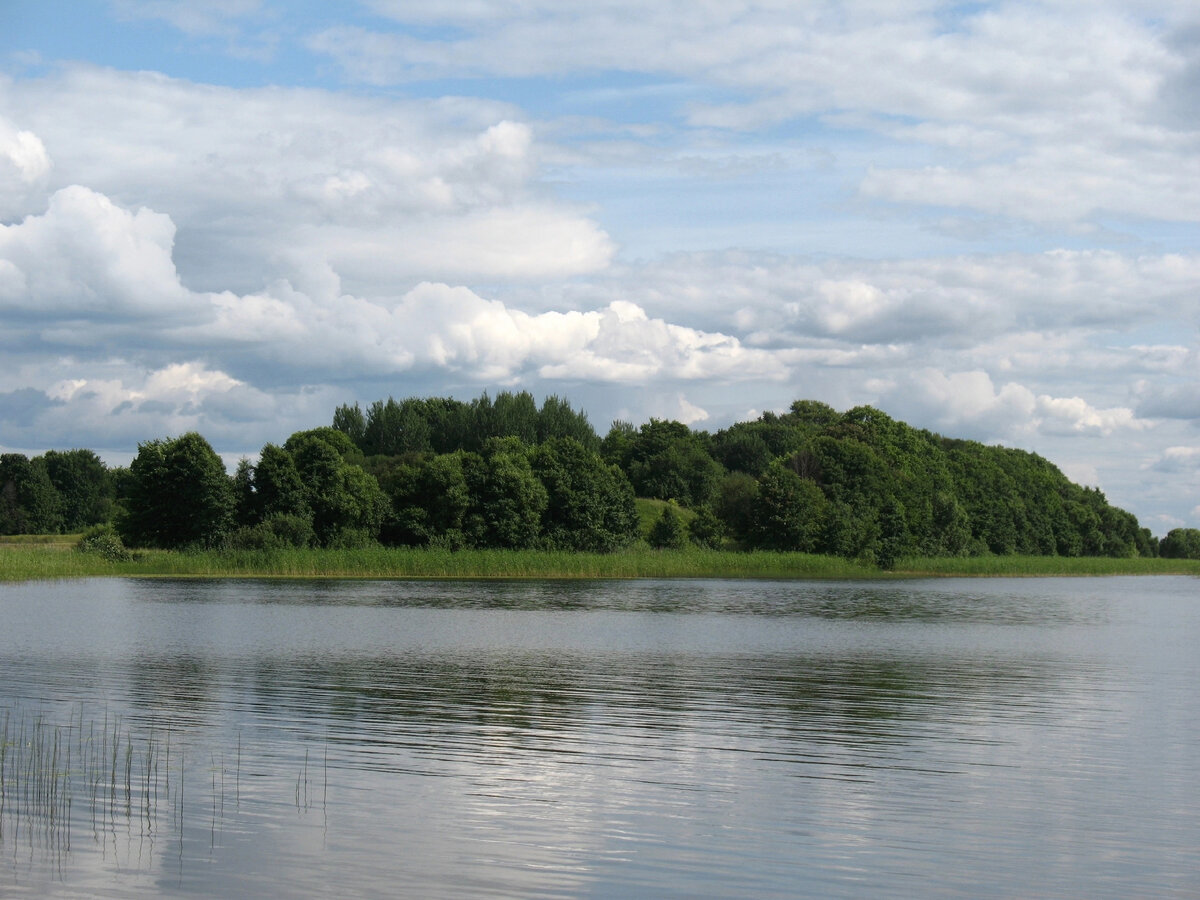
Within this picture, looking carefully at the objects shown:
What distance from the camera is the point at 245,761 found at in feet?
48.0

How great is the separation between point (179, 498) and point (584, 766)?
6721cm

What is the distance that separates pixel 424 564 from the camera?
6906cm

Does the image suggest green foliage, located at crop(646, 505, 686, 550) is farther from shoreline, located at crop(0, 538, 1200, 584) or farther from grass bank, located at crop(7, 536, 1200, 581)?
grass bank, located at crop(7, 536, 1200, 581)

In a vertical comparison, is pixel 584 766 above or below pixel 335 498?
below

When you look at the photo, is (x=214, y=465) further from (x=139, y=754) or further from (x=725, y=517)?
(x=139, y=754)

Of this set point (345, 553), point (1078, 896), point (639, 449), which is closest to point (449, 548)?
point (345, 553)

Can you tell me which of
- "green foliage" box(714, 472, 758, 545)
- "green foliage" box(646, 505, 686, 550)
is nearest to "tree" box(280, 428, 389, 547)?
"green foliage" box(646, 505, 686, 550)

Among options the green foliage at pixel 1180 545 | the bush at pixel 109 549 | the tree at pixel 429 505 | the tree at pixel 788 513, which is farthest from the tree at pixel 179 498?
the green foliage at pixel 1180 545

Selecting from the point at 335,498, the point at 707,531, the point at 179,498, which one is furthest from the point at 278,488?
the point at 707,531

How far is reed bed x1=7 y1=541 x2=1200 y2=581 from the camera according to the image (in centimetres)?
6269

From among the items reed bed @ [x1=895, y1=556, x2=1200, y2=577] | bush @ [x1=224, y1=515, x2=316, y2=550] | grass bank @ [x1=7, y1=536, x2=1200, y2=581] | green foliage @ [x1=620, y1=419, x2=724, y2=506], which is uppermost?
green foliage @ [x1=620, y1=419, x2=724, y2=506]

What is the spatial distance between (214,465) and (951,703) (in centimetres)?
6290

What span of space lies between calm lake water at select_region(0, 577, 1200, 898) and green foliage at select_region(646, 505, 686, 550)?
57231 millimetres

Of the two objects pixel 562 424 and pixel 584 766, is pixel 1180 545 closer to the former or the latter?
pixel 562 424
